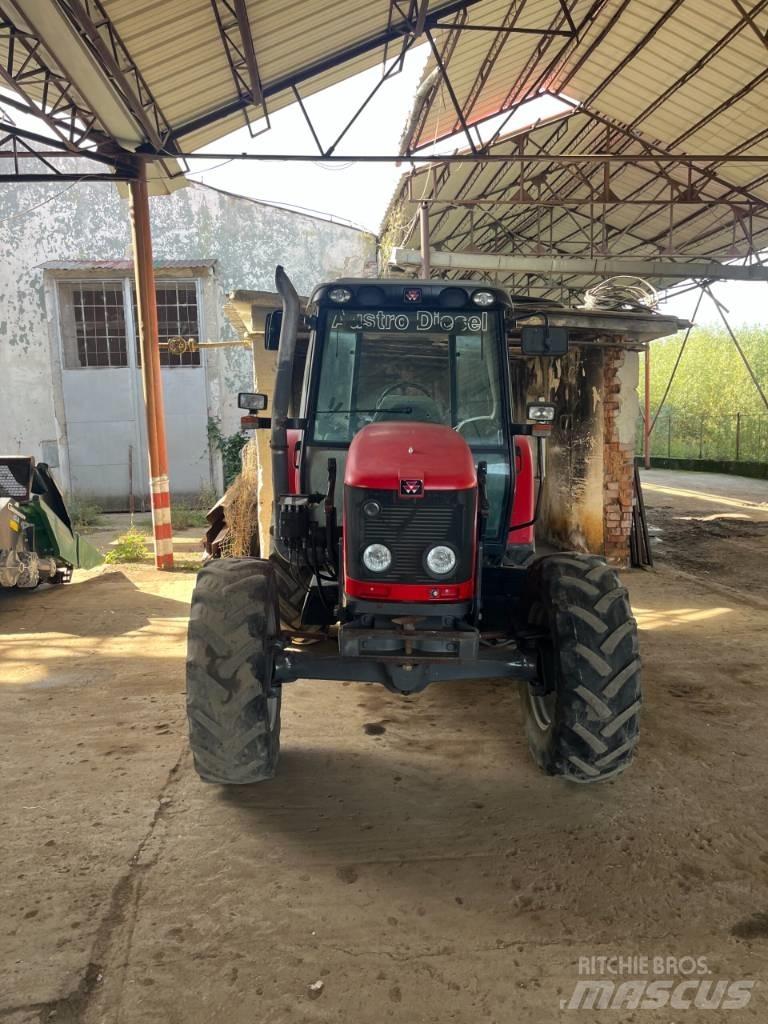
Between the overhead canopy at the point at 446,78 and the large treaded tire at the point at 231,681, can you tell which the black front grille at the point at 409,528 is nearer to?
the large treaded tire at the point at 231,681

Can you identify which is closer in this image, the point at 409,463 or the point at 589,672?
the point at 409,463

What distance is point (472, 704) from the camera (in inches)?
174

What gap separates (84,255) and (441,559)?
48.4 feet

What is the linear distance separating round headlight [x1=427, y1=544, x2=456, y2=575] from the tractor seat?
104 centimetres

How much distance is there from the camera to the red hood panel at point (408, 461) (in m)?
2.83

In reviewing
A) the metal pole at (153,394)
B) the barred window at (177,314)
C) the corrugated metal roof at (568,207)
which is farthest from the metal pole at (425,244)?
the barred window at (177,314)

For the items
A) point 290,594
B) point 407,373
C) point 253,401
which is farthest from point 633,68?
point 290,594

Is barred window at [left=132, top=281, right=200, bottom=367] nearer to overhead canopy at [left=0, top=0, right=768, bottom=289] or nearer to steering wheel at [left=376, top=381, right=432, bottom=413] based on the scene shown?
overhead canopy at [left=0, top=0, right=768, bottom=289]

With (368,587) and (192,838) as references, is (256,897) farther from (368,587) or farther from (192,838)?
(368,587)

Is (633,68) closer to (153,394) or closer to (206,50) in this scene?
(206,50)

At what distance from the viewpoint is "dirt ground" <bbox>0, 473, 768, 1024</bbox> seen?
2.15 metres

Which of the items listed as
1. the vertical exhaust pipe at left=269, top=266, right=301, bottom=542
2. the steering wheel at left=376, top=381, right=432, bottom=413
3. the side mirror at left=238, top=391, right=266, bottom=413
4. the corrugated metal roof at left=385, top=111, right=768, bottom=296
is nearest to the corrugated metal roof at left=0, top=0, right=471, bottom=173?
the corrugated metal roof at left=385, top=111, right=768, bottom=296

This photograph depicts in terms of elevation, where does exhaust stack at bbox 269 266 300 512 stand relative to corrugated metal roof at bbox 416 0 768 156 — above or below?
below

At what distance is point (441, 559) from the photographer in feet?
9.45
